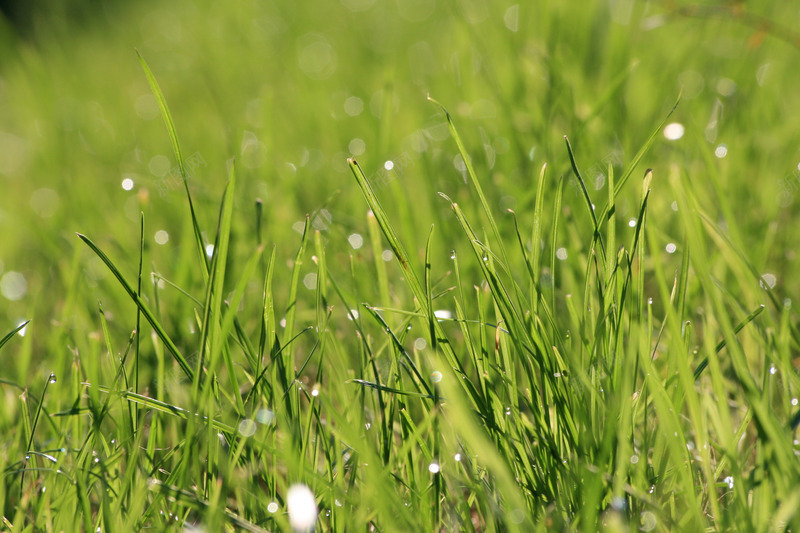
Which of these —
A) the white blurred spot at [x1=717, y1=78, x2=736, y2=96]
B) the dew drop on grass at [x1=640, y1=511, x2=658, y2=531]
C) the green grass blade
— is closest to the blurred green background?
the white blurred spot at [x1=717, y1=78, x2=736, y2=96]

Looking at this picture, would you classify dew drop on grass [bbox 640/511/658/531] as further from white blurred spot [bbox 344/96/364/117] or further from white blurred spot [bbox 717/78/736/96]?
white blurred spot [bbox 344/96/364/117]

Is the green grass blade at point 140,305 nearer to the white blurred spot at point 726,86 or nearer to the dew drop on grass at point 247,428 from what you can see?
the dew drop on grass at point 247,428

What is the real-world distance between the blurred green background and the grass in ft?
0.04

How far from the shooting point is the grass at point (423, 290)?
0.60 m

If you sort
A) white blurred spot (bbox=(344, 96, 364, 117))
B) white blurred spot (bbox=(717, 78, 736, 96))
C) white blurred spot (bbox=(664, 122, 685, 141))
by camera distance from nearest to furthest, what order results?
white blurred spot (bbox=(664, 122, 685, 141)) < white blurred spot (bbox=(717, 78, 736, 96)) < white blurred spot (bbox=(344, 96, 364, 117))

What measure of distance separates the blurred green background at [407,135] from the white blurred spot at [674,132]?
0.10 ft

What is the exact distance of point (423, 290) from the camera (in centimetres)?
73

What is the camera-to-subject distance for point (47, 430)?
84 cm

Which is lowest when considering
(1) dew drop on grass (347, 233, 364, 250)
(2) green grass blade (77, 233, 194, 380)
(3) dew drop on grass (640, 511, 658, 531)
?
(3) dew drop on grass (640, 511, 658, 531)

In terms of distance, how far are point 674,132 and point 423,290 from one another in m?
0.83

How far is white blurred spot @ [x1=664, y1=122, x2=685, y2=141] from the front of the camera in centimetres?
125

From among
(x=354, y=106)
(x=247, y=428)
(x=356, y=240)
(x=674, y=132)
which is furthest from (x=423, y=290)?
(x=354, y=106)

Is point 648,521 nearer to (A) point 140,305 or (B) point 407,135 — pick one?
(A) point 140,305

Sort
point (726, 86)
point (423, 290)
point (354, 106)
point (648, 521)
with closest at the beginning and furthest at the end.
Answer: point (648, 521), point (423, 290), point (726, 86), point (354, 106)
